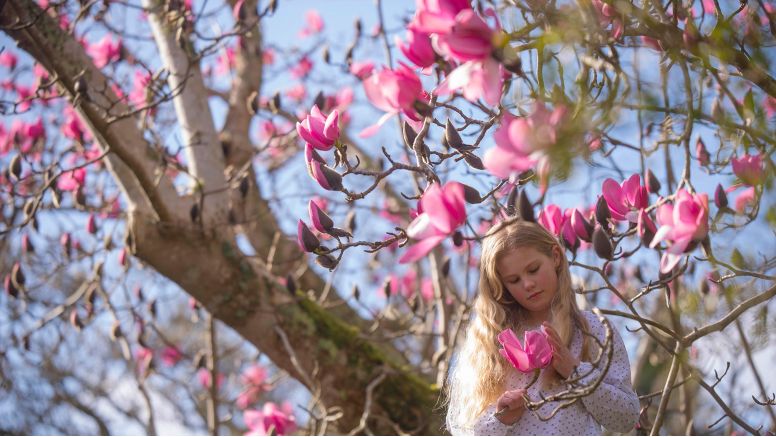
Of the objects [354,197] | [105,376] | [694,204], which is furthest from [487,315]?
[105,376]

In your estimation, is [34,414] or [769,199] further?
[34,414]

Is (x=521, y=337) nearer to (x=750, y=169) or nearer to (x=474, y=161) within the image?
(x=474, y=161)

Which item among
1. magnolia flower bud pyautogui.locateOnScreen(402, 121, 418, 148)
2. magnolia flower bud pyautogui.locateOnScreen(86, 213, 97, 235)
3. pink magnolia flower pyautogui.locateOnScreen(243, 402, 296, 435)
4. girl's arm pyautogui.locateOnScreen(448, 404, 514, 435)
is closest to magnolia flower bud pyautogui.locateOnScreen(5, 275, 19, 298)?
magnolia flower bud pyautogui.locateOnScreen(86, 213, 97, 235)

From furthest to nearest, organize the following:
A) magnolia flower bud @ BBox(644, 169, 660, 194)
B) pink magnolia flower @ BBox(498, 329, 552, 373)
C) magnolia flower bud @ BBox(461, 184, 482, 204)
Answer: magnolia flower bud @ BBox(644, 169, 660, 194) → pink magnolia flower @ BBox(498, 329, 552, 373) → magnolia flower bud @ BBox(461, 184, 482, 204)

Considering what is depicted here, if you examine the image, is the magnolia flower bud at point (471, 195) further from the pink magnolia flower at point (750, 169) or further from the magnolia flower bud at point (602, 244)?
the pink magnolia flower at point (750, 169)

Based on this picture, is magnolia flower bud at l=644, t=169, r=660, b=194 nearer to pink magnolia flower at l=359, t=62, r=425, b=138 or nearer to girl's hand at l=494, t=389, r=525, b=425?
girl's hand at l=494, t=389, r=525, b=425

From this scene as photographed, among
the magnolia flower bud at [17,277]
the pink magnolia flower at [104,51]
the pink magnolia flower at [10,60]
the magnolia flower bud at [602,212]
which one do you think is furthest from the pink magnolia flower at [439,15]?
the pink magnolia flower at [10,60]

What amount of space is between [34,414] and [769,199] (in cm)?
449

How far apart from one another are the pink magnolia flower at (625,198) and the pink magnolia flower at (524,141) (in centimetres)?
55

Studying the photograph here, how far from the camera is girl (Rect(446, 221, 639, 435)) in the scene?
1.79m

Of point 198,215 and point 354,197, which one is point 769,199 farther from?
point 198,215

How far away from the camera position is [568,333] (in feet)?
6.17

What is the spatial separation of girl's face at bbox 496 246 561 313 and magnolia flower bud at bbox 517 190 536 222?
49 centimetres

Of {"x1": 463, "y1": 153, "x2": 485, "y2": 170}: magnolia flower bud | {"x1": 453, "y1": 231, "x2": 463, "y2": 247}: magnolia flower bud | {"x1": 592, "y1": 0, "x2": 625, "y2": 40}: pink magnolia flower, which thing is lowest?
Result: {"x1": 453, "y1": 231, "x2": 463, "y2": 247}: magnolia flower bud
